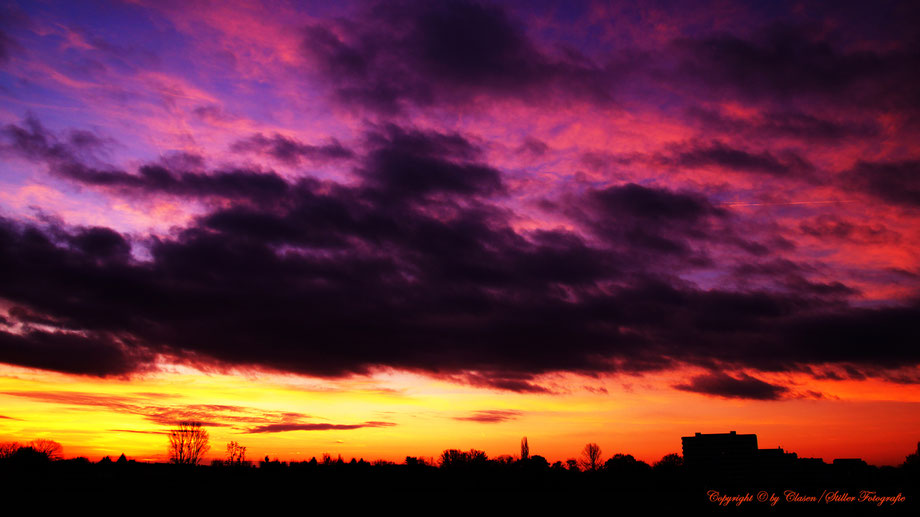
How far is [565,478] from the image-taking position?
378ft

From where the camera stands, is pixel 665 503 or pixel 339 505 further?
pixel 665 503

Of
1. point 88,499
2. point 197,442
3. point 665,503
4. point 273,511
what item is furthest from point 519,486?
point 197,442

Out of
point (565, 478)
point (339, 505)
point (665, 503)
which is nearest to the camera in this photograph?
point (339, 505)

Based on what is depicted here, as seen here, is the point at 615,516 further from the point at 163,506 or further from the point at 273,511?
the point at 163,506

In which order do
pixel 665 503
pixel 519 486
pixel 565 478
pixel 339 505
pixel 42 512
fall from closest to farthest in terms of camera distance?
pixel 42 512
pixel 339 505
pixel 665 503
pixel 519 486
pixel 565 478

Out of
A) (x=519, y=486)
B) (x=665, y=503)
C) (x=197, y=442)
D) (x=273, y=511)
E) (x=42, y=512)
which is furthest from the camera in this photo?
(x=197, y=442)

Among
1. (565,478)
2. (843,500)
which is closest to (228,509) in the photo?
(565,478)

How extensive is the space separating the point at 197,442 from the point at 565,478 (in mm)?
113818

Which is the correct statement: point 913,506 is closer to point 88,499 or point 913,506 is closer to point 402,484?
point 402,484

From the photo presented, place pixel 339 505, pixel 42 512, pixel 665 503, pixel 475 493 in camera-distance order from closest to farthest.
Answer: pixel 42 512 < pixel 339 505 < pixel 665 503 < pixel 475 493

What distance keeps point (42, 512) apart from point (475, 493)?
55.0 m

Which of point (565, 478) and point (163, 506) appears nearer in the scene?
point (163, 506)

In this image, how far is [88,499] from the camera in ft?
240

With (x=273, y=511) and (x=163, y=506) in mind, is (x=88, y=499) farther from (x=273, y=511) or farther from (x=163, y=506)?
(x=273, y=511)
